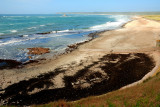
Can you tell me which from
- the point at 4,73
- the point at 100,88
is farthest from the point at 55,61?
the point at 100,88

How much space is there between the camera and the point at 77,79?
13.0 m

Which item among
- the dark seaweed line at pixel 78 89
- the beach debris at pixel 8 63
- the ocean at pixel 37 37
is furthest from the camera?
the ocean at pixel 37 37

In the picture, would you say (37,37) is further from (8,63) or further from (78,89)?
(78,89)

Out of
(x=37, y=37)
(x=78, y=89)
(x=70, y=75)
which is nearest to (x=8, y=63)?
(x=70, y=75)

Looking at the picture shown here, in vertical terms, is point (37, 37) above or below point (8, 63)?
above

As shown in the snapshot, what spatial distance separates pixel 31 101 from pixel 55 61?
330 inches

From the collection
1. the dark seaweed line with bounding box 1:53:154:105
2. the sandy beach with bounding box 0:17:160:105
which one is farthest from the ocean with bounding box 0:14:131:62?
the dark seaweed line with bounding box 1:53:154:105

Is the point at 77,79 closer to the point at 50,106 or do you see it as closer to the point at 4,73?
the point at 50,106

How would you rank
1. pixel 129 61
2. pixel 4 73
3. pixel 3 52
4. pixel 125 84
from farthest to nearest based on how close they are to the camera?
pixel 3 52 < pixel 129 61 < pixel 4 73 < pixel 125 84

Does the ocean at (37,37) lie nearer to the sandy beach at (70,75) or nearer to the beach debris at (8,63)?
the beach debris at (8,63)

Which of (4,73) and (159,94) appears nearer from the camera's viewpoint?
(159,94)

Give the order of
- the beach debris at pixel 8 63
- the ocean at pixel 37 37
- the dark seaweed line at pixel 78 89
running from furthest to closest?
the ocean at pixel 37 37, the beach debris at pixel 8 63, the dark seaweed line at pixel 78 89

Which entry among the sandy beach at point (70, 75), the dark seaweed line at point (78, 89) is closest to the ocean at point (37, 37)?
the sandy beach at point (70, 75)

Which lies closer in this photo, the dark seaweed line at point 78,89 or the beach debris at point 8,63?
the dark seaweed line at point 78,89
